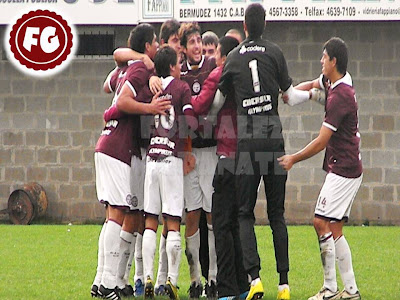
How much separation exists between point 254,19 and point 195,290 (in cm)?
257

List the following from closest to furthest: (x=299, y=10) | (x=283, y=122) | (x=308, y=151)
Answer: (x=308, y=151), (x=299, y=10), (x=283, y=122)

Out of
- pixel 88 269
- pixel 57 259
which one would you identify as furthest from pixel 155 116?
pixel 57 259

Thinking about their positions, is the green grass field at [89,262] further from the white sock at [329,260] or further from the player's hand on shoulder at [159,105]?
the player's hand on shoulder at [159,105]

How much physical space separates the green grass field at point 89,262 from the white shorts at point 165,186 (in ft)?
3.44

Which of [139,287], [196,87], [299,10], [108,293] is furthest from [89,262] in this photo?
[299,10]

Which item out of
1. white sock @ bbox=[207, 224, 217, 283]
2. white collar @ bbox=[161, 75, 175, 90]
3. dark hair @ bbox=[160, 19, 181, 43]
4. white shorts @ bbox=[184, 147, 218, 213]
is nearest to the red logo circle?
dark hair @ bbox=[160, 19, 181, 43]

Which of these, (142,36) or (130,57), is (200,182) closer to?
(130,57)

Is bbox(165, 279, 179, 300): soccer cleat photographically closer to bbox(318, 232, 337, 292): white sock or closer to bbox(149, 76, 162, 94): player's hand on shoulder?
bbox(318, 232, 337, 292): white sock

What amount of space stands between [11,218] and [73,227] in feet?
4.72

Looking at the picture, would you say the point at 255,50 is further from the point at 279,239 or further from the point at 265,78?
the point at 279,239

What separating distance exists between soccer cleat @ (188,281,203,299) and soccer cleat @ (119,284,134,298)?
573mm

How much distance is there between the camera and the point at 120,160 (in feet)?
26.7

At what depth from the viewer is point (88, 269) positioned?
402 inches

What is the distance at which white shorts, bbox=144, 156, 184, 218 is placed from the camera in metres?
7.96
